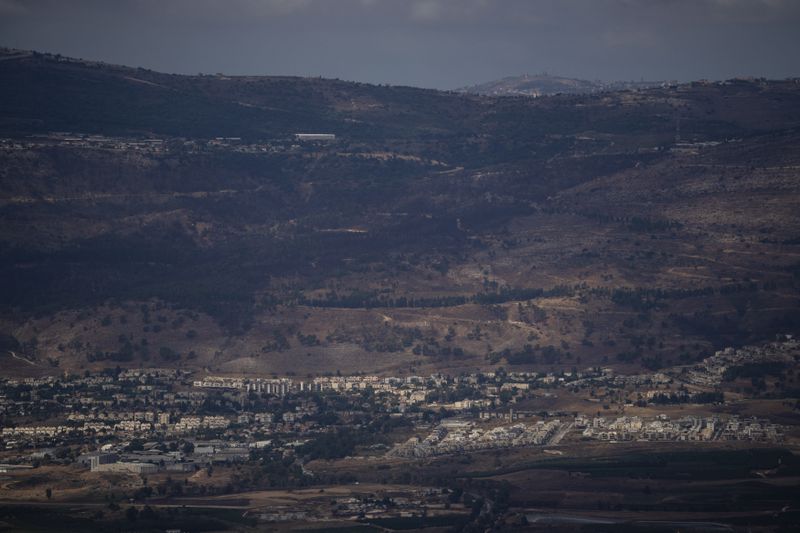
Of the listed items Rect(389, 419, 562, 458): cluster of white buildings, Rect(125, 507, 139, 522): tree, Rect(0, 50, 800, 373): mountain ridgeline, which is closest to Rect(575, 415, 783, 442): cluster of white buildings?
Rect(389, 419, 562, 458): cluster of white buildings

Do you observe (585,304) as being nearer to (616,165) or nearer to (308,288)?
(308,288)

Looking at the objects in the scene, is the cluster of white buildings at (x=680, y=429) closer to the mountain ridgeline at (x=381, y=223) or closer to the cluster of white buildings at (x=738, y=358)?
the cluster of white buildings at (x=738, y=358)

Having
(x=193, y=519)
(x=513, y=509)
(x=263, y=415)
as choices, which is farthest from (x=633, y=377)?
(x=193, y=519)

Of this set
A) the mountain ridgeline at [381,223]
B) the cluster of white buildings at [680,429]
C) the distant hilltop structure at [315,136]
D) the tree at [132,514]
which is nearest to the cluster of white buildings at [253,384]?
the mountain ridgeline at [381,223]

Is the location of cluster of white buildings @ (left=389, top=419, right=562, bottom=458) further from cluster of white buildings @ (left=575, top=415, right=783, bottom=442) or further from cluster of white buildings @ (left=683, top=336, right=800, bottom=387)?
cluster of white buildings @ (left=683, top=336, right=800, bottom=387)

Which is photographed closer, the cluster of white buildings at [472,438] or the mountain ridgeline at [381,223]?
the cluster of white buildings at [472,438]
